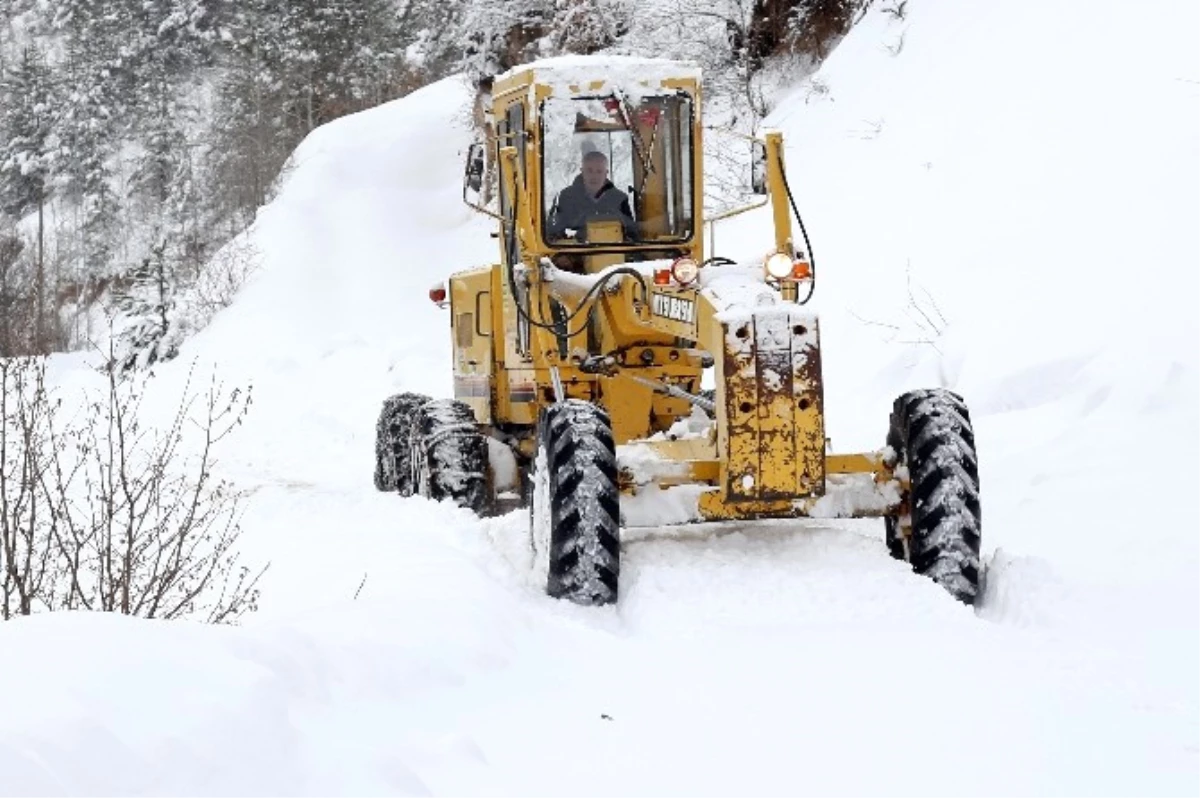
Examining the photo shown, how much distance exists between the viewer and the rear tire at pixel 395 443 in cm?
1070

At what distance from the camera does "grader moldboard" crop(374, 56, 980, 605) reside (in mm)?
6266

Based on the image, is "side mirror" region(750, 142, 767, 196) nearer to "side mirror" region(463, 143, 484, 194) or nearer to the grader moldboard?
the grader moldboard

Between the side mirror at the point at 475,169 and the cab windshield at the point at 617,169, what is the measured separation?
1.31ft

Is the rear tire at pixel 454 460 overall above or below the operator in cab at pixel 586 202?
below

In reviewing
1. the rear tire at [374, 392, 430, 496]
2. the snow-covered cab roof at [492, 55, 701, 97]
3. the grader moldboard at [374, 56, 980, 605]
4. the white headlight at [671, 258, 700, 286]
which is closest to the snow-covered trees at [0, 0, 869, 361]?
the rear tire at [374, 392, 430, 496]

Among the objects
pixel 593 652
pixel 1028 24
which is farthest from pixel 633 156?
pixel 1028 24

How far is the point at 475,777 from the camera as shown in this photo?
396 cm

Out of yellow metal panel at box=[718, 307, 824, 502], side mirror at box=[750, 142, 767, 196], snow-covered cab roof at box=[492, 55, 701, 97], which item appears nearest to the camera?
yellow metal panel at box=[718, 307, 824, 502]

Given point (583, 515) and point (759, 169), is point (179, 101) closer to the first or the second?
point (759, 169)

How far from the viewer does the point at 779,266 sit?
21.9ft

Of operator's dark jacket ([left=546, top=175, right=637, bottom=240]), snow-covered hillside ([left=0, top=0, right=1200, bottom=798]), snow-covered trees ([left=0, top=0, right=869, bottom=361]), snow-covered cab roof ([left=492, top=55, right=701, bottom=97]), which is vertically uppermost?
snow-covered trees ([left=0, top=0, right=869, bottom=361])

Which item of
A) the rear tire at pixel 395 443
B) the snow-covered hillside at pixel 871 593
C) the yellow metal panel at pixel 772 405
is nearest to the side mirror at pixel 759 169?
the yellow metal panel at pixel 772 405

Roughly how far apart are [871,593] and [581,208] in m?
3.33

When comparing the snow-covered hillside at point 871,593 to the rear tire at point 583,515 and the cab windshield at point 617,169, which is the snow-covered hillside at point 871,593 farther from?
the cab windshield at point 617,169
